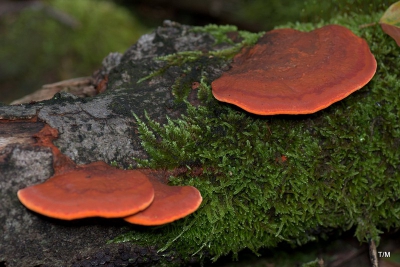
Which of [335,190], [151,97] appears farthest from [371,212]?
[151,97]

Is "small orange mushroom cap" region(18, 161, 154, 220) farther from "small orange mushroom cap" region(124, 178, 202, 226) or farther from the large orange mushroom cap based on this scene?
the large orange mushroom cap

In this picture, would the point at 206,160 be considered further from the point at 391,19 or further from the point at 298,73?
the point at 391,19

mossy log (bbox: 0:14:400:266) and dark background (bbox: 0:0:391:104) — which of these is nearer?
mossy log (bbox: 0:14:400:266)

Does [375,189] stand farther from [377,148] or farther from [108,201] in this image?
[108,201]

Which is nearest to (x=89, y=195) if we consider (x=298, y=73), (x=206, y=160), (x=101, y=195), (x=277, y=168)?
(x=101, y=195)

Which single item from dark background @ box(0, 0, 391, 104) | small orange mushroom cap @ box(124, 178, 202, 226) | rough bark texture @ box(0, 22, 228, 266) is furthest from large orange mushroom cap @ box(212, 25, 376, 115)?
dark background @ box(0, 0, 391, 104)

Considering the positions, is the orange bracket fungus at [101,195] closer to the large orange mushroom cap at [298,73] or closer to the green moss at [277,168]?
the green moss at [277,168]
